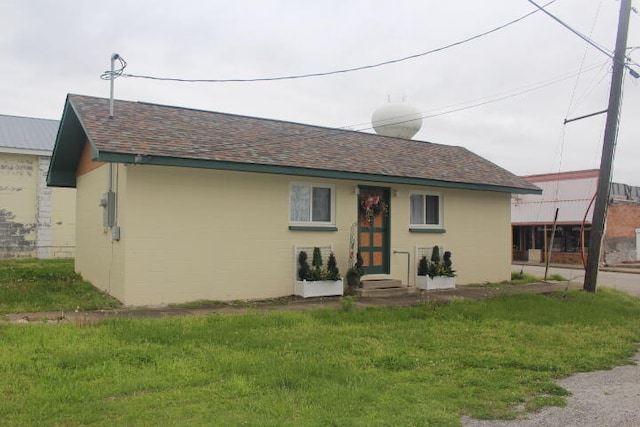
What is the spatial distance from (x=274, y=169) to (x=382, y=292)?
3.88 metres

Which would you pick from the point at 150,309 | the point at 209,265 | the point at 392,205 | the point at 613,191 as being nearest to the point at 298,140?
the point at 392,205

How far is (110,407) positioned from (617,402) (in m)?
5.05

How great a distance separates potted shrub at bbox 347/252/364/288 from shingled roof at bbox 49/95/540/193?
2.04 m

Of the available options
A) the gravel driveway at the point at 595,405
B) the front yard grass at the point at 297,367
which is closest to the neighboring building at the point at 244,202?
the front yard grass at the point at 297,367

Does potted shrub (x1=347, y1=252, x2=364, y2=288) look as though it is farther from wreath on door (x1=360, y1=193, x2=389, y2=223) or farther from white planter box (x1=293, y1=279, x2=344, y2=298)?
wreath on door (x1=360, y1=193, x2=389, y2=223)

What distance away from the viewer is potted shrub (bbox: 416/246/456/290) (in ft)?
47.1

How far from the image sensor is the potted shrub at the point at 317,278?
12359 millimetres

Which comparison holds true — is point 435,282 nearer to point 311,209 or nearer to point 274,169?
point 311,209

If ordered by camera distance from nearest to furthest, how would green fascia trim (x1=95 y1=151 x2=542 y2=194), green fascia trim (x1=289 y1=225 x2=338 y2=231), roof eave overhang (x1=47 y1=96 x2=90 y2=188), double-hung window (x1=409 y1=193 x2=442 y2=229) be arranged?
1. green fascia trim (x1=95 y1=151 x2=542 y2=194)
2. green fascia trim (x1=289 y1=225 x2=338 y2=231)
3. roof eave overhang (x1=47 y1=96 x2=90 y2=188)
4. double-hung window (x1=409 y1=193 x2=442 y2=229)

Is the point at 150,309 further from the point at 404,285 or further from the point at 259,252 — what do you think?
the point at 404,285

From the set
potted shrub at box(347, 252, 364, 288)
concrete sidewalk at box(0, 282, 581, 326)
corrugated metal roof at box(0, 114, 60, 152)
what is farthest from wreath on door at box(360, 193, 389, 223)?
corrugated metal roof at box(0, 114, 60, 152)

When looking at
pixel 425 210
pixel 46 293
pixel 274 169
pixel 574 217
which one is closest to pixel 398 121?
pixel 425 210

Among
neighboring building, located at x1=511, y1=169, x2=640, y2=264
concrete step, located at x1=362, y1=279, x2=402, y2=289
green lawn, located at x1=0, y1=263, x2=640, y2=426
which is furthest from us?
neighboring building, located at x1=511, y1=169, x2=640, y2=264

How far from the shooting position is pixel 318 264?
12.6 m
